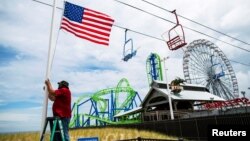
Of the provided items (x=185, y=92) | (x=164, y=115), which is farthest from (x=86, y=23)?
(x=185, y=92)

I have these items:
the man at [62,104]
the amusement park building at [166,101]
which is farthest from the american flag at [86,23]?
the amusement park building at [166,101]

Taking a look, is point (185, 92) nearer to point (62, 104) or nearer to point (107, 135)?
point (107, 135)

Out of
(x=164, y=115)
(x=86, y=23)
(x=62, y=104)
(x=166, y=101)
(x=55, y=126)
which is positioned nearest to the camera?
(x=55, y=126)

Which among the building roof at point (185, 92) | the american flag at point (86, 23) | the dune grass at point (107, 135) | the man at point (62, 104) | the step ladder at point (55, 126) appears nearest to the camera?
the step ladder at point (55, 126)

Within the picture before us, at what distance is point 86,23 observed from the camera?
28.8 feet

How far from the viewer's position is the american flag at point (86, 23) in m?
8.36

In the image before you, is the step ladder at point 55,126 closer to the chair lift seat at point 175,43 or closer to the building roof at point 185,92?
the chair lift seat at point 175,43

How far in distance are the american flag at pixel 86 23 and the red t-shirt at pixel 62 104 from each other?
2.98 meters

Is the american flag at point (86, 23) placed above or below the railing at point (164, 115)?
above

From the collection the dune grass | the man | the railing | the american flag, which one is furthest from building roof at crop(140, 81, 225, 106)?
the man

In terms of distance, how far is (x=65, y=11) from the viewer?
840 centimetres

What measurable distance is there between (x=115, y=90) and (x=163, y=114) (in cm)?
1877

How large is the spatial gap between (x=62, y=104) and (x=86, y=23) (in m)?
3.83

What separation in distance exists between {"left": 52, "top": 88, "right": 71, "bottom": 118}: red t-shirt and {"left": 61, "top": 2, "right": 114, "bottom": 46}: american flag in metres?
2.98
